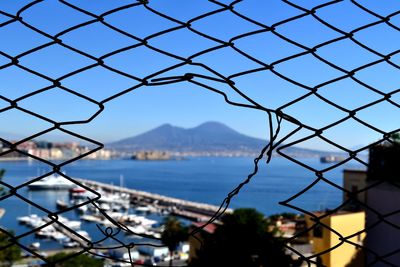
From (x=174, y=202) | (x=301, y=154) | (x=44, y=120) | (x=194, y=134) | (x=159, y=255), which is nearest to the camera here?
(x=44, y=120)

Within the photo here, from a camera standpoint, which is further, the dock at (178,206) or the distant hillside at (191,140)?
the distant hillside at (191,140)

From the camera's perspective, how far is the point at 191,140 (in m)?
135

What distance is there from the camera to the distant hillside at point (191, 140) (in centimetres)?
11406

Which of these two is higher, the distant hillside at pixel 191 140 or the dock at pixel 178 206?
the distant hillside at pixel 191 140

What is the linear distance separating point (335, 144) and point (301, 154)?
372 feet

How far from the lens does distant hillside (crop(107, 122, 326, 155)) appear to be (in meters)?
114

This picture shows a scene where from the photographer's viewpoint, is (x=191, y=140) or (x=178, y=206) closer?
(x=178, y=206)

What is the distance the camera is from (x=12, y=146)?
2.02ft

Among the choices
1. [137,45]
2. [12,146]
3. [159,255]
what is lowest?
[159,255]

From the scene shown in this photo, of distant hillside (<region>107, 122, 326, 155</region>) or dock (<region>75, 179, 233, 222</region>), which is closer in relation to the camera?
dock (<region>75, 179, 233, 222</region>)

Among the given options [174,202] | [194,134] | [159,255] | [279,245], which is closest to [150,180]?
[174,202]

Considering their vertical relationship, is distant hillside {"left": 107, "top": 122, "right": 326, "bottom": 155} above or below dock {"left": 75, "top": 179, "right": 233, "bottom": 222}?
above

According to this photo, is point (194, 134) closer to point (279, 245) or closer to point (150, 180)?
point (150, 180)

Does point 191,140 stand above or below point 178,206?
above
